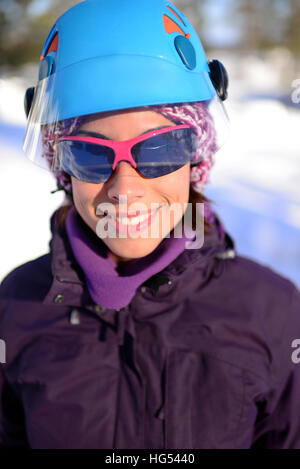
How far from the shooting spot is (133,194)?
1326mm

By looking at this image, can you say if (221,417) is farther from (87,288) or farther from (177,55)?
(177,55)

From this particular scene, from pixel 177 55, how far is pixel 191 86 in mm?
118

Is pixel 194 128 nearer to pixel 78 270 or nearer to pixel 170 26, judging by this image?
pixel 170 26

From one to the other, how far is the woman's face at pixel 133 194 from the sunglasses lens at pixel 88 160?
0.09ft

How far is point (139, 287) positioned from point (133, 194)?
37 centimetres

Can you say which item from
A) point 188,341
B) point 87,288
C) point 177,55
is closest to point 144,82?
point 177,55

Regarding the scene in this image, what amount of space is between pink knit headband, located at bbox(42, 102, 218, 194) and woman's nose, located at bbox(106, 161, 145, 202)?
0.70 ft

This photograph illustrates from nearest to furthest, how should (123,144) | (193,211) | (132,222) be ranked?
1. (123,144)
2. (132,222)
3. (193,211)

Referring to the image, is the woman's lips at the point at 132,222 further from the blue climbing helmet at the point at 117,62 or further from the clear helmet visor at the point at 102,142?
the blue climbing helmet at the point at 117,62

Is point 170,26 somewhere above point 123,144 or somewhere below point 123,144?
above

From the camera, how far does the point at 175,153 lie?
4.46ft

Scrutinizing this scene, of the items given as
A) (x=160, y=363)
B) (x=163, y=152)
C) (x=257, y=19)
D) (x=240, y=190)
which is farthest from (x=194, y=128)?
(x=257, y=19)

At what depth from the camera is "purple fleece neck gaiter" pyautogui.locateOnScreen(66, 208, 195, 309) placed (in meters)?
1.41

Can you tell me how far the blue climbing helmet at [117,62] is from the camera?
129 cm
